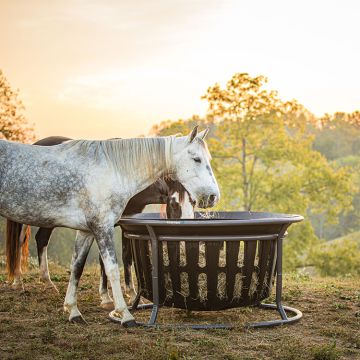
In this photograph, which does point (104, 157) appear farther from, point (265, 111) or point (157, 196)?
point (265, 111)

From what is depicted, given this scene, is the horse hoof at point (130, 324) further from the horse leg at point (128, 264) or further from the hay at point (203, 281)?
the horse leg at point (128, 264)

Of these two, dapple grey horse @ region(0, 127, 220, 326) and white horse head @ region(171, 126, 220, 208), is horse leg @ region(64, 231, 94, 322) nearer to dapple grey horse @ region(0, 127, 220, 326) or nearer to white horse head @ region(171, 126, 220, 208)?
dapple grey horse @ region(0, 127, 220, 326)

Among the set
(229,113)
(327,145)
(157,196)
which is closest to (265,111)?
(229,113)

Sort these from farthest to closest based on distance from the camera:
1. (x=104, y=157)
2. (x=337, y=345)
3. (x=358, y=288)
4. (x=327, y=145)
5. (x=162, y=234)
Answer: (x=327, y=145)
(x=358, y=288)
(x=104, y=157)
(x=162, y=234)
(x=337, y=345)

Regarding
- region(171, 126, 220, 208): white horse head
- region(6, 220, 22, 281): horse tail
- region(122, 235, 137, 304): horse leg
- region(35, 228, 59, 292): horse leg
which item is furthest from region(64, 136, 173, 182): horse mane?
region(35, 228, 59, 292): horse leg

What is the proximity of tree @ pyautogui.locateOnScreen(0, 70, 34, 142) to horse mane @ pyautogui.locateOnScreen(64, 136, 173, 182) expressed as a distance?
45.4ft

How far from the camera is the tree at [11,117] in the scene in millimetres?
18342

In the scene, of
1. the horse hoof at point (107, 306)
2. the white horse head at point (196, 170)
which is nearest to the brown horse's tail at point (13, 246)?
the horse hoof at point (107, 306)

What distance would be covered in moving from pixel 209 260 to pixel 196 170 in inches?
32.4

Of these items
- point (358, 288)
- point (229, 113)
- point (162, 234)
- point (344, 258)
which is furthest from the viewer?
point (229, 113)

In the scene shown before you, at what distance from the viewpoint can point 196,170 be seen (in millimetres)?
4984

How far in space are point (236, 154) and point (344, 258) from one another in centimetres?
638

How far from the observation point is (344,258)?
2288 cm

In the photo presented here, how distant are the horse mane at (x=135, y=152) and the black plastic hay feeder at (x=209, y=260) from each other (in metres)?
0.50
